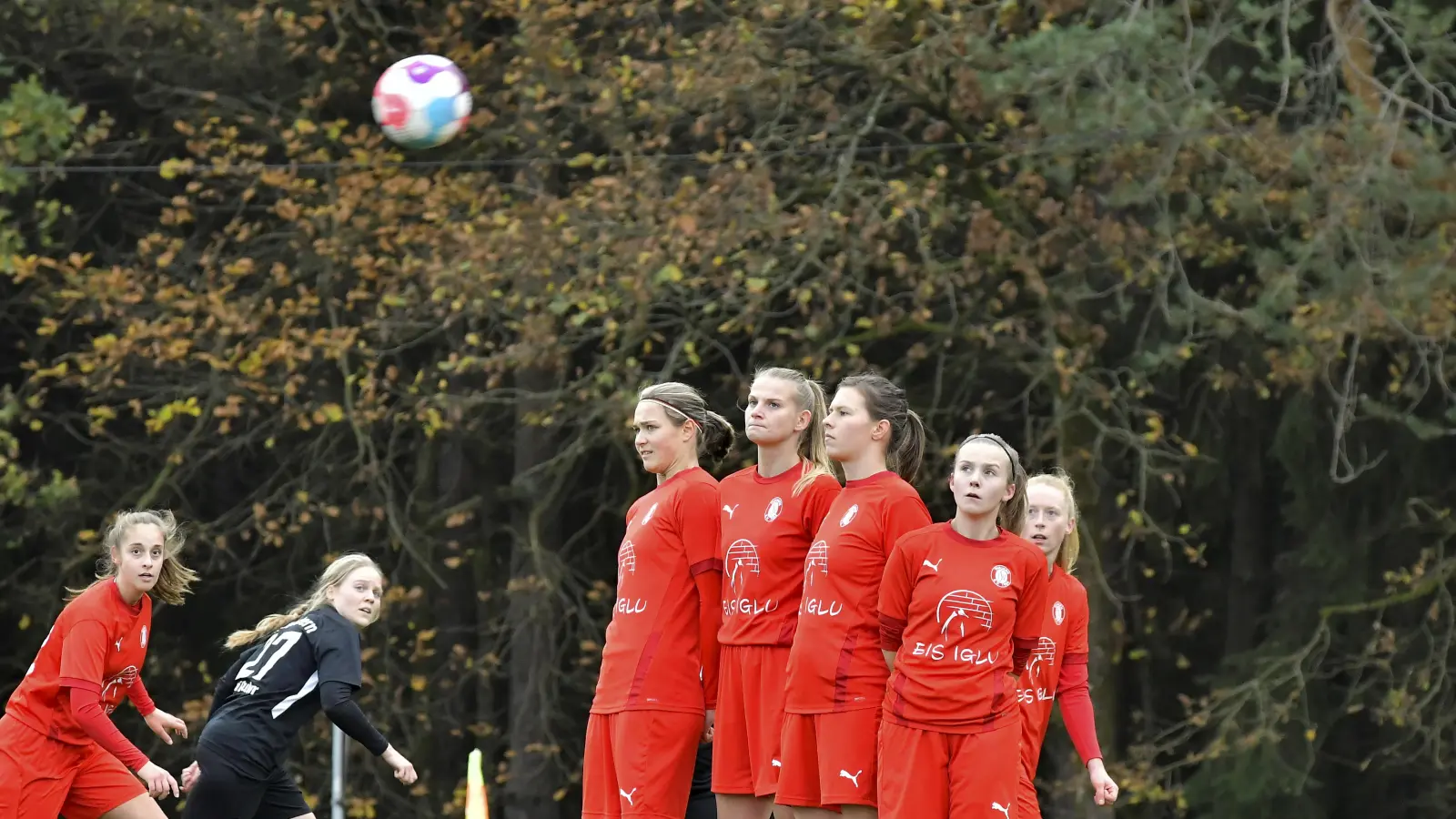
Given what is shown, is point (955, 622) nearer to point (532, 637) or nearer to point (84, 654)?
point (84, 654)

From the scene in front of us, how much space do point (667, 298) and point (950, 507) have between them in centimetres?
277

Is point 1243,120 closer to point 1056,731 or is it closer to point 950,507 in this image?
point 950,507

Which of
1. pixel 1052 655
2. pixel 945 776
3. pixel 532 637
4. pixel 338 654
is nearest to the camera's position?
pixel 945 776

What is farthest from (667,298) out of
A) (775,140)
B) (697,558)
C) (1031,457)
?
(697,558)

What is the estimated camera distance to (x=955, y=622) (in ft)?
18.7

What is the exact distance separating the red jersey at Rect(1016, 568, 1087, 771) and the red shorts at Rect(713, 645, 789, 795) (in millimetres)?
877

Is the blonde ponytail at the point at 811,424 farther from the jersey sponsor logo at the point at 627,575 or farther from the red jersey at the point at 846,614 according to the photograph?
the jersey sponsor logo at the point at 627,575

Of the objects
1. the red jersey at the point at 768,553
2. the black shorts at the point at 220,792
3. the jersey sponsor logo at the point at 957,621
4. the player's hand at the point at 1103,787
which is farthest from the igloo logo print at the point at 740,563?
the black shorts at the point at 220,792

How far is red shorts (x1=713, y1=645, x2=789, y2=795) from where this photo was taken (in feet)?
19.8

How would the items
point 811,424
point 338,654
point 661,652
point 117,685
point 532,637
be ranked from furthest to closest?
point 532,637, point 117,685, point 338,654, point 811,424, point 661,652

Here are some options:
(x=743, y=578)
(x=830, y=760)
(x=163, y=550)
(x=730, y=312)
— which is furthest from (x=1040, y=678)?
(x=730, y=312)

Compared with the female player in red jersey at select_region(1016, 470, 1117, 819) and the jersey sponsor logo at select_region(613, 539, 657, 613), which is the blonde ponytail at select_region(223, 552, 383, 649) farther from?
the female player in red jersey at select_region(1016, 470, 1117, 819)

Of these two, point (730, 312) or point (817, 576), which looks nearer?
point (817, 576)

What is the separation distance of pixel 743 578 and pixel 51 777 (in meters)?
3.18
